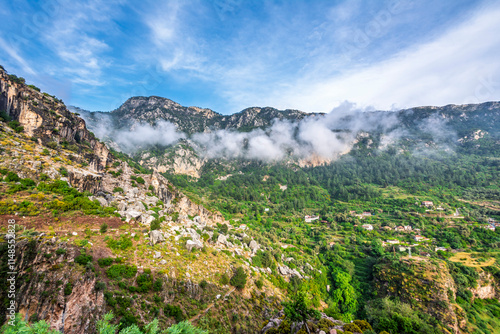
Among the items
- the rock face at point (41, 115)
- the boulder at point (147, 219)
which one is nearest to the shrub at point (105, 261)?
Result: the boulder at point (147, 219)

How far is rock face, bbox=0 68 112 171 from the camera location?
38.0 metres

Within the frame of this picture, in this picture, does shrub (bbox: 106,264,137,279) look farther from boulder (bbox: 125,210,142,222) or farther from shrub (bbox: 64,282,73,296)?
boulder (bbox: 125,210,142,222)

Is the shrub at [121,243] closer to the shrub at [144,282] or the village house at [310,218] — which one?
the shrub at [144,282]

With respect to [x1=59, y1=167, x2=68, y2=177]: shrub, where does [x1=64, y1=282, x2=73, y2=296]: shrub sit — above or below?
below

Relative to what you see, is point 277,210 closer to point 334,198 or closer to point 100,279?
point 334,198

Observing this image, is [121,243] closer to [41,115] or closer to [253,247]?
[253,247]

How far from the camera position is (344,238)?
81.0 metres

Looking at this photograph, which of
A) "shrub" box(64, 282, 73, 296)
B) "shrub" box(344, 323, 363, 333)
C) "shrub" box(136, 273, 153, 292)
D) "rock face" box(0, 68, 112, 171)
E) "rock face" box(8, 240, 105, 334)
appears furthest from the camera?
"rock face" box(0, 68, 112, 171)

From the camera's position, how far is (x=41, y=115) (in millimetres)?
40344

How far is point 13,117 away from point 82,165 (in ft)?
51.4

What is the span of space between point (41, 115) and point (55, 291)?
141ft

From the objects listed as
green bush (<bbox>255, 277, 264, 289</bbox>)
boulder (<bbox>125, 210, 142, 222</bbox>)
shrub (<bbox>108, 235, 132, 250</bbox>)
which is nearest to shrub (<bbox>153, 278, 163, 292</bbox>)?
shrub (<bbox>108, 235, 132, 250</bbox>)

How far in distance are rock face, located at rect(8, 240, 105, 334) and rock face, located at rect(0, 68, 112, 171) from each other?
98.1 ft

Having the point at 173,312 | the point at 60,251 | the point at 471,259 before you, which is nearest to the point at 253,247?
the point at 173,312
